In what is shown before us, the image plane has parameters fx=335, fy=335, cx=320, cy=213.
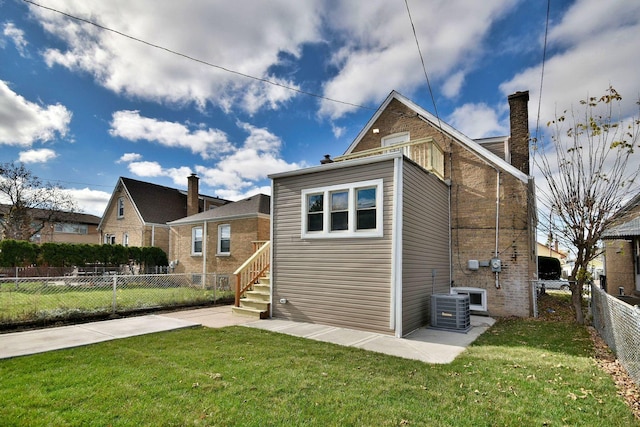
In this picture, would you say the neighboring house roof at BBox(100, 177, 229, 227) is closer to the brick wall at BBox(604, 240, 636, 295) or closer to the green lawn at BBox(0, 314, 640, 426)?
the green lawn at BBox(0, 314, 640, 426)

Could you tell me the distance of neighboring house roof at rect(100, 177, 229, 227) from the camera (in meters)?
23.2

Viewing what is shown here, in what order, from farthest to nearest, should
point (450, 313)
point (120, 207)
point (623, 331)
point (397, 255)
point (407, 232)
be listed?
point (120, 207), point (450, 313), point (407, 232), point (397, 255), point (623, 331)

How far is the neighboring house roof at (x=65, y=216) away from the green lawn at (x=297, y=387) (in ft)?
102

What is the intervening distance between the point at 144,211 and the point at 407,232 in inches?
825

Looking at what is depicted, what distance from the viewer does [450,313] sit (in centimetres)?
796

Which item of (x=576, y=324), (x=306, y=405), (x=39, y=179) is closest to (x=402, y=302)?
(x=306, y=405)

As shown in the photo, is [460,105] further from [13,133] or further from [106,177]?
[106,177]

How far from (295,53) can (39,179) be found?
2655cm

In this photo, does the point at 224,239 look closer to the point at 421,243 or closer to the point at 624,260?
the point at 421,243

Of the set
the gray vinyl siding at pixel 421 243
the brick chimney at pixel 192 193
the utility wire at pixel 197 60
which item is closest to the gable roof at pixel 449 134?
the utility wire at pixel 197 60

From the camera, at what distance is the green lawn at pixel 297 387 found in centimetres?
340

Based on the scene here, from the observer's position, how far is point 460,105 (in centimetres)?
1174

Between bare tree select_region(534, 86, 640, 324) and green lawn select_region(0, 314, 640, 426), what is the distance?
3.46 metres

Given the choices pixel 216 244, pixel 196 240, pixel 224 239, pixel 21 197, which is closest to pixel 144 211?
pixel 196 240
